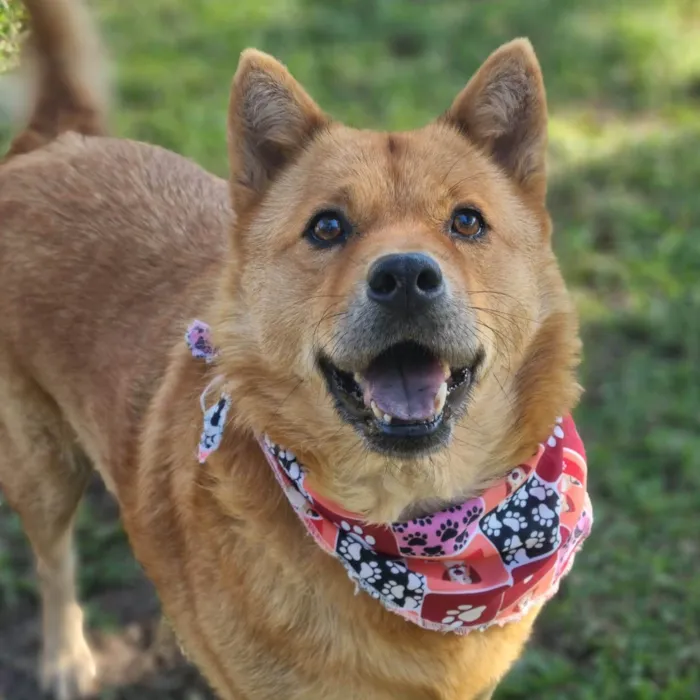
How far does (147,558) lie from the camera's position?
325 cm

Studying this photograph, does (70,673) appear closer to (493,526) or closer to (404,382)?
(493,526)

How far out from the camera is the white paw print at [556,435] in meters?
2.88

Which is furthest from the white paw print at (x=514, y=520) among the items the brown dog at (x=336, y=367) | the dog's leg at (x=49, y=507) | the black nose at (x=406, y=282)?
the dog's leg at (x=49, y=507)

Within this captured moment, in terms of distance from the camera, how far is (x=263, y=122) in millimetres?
2994

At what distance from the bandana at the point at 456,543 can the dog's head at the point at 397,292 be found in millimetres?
56

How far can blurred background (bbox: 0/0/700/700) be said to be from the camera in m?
3.83

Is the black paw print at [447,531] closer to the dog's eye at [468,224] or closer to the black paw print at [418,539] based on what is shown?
the black paw print at [418,539]

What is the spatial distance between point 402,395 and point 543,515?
0.59m

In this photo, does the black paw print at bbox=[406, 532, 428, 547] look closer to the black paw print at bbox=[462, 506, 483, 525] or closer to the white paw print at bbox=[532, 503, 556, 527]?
the black paw print at bbox=[462, 506, 483, 525]

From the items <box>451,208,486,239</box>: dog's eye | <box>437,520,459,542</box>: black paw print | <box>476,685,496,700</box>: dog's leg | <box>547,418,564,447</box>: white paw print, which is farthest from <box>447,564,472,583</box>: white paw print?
<box>451,208,486,239</box>: dog's eye

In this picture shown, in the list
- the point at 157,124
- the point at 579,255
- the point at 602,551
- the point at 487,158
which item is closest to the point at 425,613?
the point at 487,158

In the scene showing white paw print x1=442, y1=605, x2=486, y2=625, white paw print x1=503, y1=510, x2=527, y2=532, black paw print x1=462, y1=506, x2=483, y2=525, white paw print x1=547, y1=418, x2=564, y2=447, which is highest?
white paw print x1=547, y1=418, x2=564, y2=447

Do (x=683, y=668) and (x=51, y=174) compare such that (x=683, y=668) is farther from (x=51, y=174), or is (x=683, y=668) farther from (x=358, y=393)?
(x=51, y=174)

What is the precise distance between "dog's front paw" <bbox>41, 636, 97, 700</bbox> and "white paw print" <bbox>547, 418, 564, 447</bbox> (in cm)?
207
